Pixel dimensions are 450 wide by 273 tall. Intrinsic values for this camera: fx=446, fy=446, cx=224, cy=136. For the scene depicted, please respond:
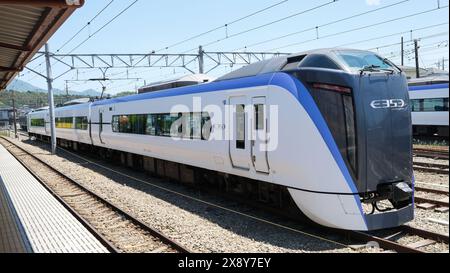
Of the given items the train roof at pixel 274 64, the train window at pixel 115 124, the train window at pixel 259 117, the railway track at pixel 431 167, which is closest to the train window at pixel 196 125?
the train roof at pixel 274 64

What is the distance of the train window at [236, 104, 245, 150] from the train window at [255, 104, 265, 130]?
530mm

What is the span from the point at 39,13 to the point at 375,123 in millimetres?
6331

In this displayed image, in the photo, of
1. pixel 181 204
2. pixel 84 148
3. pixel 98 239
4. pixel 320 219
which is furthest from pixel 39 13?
pixel 84 148

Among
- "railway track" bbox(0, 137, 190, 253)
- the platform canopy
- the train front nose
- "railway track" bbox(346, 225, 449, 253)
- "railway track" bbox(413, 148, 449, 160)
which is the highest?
the platform canopy

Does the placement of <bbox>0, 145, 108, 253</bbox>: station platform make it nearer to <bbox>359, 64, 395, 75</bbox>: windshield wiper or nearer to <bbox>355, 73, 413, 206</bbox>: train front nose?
<bbox>355, 73, 413, 206</bbox>: train front nose

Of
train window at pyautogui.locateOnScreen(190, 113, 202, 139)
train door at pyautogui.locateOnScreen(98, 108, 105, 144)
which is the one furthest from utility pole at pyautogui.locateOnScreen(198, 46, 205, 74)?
train window at pyautogui.locateOnScreen(190, 113, 202, 139)

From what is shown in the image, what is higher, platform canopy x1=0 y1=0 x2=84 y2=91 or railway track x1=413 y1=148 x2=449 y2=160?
platform canopy x1=0 y1=0 x2=84 y2=91

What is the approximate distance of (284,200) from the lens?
9016 mm

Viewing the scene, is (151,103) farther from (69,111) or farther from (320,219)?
(69,111)

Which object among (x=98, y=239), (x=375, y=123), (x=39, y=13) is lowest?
(x=98, y=239)

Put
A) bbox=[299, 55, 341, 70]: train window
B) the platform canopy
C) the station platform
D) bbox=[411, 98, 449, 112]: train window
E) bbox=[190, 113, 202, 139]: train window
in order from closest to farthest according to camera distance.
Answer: the platform canopy
bbox=[299, 55, 341, 70]: train window
the station platform
bbox=[190, 113, 202, 139]: train window
bbox=[411, 98, 449, 112]: train window

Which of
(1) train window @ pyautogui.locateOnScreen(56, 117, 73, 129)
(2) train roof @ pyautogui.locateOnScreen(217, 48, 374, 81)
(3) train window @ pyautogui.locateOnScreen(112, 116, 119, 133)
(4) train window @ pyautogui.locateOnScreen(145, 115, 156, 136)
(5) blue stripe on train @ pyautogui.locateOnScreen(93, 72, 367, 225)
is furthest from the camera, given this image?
(1) train window @ pyautogui.locateOnScreen(56, 117, 73, 129)

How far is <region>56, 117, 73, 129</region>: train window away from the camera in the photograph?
26.9 metres

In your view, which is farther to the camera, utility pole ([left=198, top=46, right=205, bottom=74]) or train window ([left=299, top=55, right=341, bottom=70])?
utility pole ([left=198, top=46, right=205, bottom=74])
